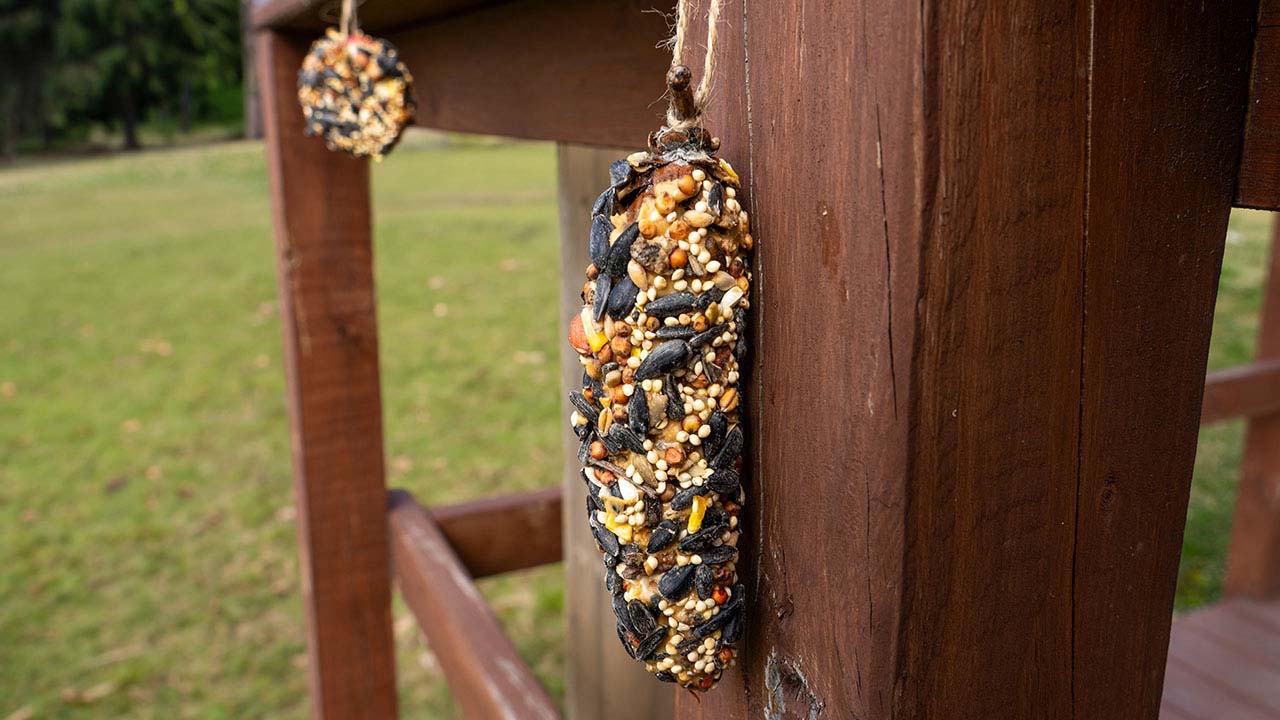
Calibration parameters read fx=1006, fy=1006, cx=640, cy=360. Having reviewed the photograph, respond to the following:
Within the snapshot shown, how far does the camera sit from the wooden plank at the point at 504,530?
219cm

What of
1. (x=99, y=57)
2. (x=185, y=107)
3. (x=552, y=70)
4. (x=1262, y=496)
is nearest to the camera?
(x=552, y=70)

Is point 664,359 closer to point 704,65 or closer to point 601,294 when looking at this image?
point 601,294

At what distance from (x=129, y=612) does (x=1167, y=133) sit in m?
4.41

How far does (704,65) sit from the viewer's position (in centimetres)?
56

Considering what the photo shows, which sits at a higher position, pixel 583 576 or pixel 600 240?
pixel 600 240

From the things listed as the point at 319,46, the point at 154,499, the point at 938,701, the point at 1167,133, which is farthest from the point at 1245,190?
the point at 154,499

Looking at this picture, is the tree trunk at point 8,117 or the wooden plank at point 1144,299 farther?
the tree trunk at point 8,117

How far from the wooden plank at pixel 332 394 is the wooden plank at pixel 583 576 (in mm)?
400

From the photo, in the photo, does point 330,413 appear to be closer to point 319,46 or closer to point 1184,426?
point 319,46

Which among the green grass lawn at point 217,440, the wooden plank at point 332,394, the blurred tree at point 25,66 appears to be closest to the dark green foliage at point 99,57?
the blurred tree at point 25,66

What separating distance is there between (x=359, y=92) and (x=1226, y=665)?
6.87 ft

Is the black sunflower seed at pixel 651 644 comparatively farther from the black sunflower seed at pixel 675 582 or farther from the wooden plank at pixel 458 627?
the wooden plank at pixel 458 627

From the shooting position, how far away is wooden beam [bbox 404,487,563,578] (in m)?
2.19

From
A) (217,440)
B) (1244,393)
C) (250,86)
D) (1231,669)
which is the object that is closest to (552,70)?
(1231,669)
